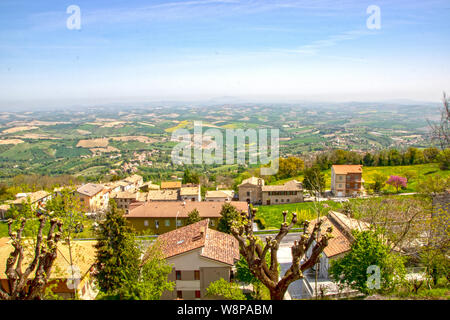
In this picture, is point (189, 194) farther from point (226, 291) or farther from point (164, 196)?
point (226, 291)

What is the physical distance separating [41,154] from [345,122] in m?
115

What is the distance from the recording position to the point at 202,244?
44.4 feet

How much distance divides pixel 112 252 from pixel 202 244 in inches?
188

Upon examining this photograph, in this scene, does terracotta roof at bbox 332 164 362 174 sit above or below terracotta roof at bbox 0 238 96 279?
above

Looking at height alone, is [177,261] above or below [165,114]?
below

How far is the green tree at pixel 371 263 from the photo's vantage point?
11.2 m

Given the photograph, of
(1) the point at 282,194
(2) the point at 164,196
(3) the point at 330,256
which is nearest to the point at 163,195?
(2) the point at 164,196

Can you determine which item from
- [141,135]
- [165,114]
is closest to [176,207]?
[141,135]

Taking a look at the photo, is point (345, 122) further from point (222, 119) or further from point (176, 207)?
point (176, 207)

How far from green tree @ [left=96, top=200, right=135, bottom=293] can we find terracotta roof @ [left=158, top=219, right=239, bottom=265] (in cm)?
198

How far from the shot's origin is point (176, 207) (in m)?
28.2

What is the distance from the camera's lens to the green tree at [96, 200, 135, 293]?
14.7 m

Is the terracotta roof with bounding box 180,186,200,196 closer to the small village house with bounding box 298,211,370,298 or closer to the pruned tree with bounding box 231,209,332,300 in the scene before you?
the small village house with bounding box 298,211,370,298

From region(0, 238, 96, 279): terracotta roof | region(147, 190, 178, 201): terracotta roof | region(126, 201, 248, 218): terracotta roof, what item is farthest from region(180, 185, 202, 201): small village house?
region(0, 238, 96, 279): terracotta roof
